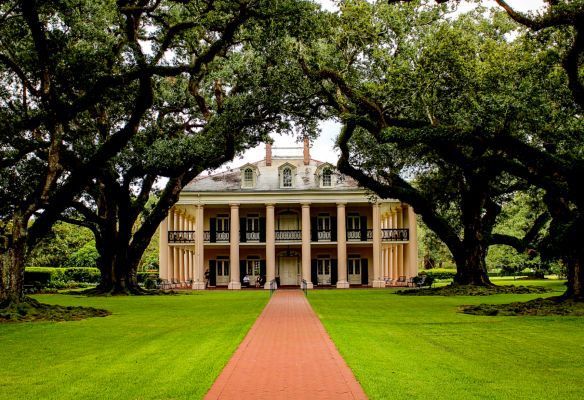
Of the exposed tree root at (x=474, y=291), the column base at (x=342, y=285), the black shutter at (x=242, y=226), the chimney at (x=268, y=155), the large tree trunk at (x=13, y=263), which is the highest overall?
the chimney at (x=268, y=155)

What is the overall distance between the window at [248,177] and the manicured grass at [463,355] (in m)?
26.6

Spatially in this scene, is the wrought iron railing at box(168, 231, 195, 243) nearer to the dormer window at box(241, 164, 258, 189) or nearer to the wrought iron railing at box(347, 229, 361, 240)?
the dormer window at box(241, 164, 258, 189)

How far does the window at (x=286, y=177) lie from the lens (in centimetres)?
4356

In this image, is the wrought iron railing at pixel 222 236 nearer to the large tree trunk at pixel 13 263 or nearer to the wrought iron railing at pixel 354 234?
the wrought iron railing at pixel 354 234

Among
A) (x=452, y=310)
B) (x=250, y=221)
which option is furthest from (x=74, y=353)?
(x=250, y=221)

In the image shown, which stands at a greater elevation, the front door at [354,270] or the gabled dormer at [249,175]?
the gabled dormer at [249,175]

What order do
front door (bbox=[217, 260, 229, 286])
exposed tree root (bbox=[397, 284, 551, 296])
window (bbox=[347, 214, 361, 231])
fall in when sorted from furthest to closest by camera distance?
front door (bbox=[217, 260, 229, 286]) → window (bbox=[347, 214, 361, 231]) → exposed tree root (bbox=[397, 284, 551, 296])

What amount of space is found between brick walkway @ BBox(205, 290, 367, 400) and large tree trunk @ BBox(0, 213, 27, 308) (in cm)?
765

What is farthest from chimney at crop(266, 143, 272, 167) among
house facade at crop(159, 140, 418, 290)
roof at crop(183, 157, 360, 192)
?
roof at crop(183, 157, 360, 192)

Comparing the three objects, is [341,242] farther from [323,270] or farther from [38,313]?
[38,313]

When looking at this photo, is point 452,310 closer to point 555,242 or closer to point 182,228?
point 555,242

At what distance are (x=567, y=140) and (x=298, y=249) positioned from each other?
88.3ft

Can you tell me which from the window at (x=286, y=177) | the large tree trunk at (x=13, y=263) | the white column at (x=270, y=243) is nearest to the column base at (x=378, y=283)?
the white column at (x=270, y=243)

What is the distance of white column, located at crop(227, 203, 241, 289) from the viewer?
42.2m
